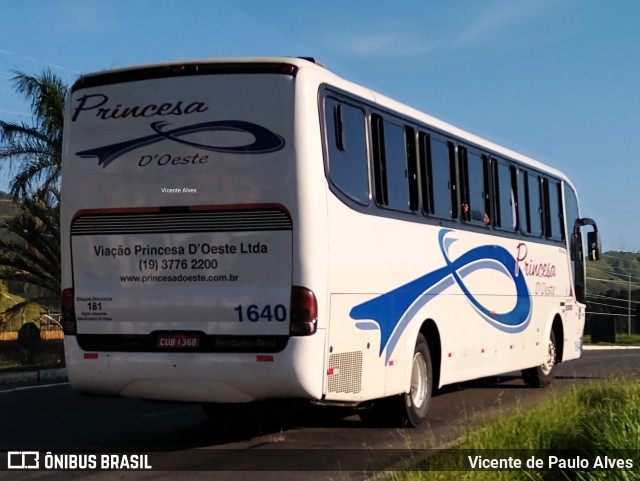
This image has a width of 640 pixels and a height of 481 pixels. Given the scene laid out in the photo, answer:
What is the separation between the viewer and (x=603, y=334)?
47.6 m

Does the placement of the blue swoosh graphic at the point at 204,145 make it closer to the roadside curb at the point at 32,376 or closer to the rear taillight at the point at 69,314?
the rear taillight at the point at 69,314

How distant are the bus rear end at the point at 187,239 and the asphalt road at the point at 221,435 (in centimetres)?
61

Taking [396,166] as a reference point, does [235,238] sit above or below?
below

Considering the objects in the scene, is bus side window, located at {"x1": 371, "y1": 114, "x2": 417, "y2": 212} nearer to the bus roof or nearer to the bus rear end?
the bus roof

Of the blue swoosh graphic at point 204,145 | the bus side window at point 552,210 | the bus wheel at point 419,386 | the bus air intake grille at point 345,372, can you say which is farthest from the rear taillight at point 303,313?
the bus side window at point 552,210

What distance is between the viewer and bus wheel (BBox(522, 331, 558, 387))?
17703mm

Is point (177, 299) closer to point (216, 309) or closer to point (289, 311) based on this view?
point (216, 309)

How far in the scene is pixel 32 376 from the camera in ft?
63.0

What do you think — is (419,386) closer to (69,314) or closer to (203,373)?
(203,373)

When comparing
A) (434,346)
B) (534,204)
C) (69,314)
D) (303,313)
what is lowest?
(434,346)

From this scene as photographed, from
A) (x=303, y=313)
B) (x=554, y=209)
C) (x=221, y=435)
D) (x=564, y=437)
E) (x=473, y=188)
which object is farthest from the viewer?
(x=554, y=209)

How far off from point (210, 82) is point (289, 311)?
7.44 ft

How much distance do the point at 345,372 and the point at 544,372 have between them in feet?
27.2

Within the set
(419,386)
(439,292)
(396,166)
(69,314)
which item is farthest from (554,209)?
(69,314)
